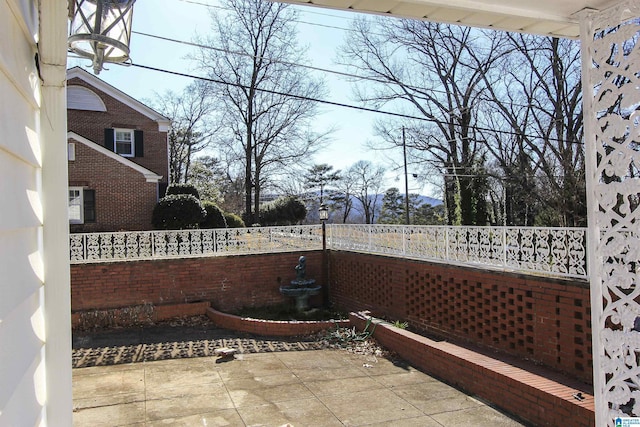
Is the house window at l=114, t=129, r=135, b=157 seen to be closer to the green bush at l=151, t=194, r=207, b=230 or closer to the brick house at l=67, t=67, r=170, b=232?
the brick house at l=67, t=67, r=170, b=232

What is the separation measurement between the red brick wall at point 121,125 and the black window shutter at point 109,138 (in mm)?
196

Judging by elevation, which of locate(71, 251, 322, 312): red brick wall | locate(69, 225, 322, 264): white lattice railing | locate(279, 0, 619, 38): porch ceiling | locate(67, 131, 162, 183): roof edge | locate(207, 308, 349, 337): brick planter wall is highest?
locate(67, 131, 162, 183): roof edge

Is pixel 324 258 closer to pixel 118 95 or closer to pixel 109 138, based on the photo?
pixel 109 138

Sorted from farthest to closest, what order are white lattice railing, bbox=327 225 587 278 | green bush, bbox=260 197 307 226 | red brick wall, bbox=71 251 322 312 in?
1. green bush, bbox=260 197 307 226
2. red brick wall, bbox=71 251 322 312
3. white lattice railing, bbox=327 225 587 278

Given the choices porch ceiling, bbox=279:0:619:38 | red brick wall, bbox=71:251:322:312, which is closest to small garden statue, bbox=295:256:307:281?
red brick wall, bbox=71:251:322:312

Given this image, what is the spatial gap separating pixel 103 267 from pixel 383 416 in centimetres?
724

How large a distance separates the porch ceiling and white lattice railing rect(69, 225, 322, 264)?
873 cm

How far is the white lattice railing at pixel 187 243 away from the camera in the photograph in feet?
31.4

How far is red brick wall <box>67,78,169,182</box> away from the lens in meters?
18.3

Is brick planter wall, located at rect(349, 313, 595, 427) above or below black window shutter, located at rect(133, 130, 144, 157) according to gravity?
below

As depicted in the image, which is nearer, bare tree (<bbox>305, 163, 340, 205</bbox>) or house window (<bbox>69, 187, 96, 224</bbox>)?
house window (<bbox>69, 187, 96, 224</bbox>)

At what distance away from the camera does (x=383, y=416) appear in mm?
4871

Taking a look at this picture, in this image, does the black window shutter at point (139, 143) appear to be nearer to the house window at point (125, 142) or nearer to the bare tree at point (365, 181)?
the house window at point (125, 142)

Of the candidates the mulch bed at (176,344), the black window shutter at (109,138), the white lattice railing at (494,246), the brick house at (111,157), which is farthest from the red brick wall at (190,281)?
the black window shutter at (109,138)
